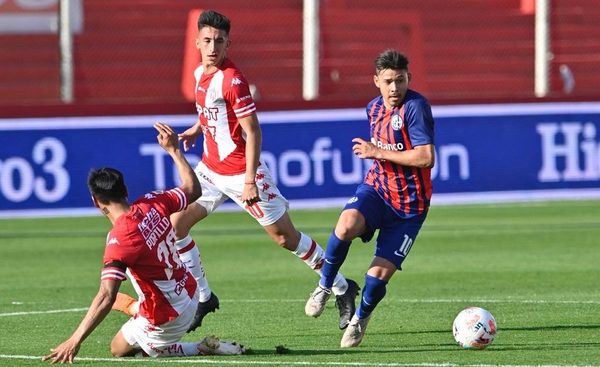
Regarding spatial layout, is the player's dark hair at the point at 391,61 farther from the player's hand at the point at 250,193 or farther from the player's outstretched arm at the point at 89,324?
the player's outstretched arm at the point at 89,324

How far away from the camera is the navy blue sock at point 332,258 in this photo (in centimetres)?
954

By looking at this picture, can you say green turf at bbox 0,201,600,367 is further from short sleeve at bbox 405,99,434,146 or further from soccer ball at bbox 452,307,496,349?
short sleeve at bbox 405,99,434,146

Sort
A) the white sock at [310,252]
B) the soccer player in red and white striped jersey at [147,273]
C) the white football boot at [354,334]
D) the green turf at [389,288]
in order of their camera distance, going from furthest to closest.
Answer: the white sock at [310,252] < the white football boot at [354,334] < the green turf at [389,288] < the soccer player in red and white striped jersey at [147,273]

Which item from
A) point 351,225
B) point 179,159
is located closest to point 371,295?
point 351,225

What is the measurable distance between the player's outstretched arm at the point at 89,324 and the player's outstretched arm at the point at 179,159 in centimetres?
100

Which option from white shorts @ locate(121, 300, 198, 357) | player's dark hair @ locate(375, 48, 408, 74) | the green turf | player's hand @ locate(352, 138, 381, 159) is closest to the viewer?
white shorts @ locate(121, 300, 198, 357)

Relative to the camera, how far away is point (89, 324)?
25.5ft

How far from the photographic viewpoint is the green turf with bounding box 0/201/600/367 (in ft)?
29.0

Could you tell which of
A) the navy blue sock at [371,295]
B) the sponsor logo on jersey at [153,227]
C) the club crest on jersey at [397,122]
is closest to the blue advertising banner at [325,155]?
the club crest on jersey at [397,122]

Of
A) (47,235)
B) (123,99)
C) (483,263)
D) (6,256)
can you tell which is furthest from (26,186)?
(483,263)

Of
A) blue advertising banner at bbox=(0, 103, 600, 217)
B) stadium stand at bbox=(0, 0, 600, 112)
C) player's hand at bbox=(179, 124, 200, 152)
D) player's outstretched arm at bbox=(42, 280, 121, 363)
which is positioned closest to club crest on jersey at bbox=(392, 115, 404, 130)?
player's hand at bbox=(179, 124, 200, 152)

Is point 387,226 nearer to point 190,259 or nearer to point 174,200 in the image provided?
point 190,259

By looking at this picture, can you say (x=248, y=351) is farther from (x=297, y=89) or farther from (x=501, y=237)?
(x=297, y=89)

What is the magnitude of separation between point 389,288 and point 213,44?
3811 mm
